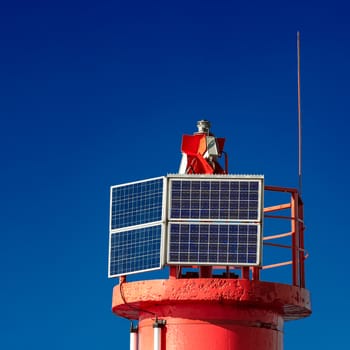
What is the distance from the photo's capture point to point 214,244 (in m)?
32.4

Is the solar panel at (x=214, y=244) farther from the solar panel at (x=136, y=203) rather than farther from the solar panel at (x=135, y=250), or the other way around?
the solar panel at (x=136, y=203)

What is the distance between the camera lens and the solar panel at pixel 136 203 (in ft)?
109

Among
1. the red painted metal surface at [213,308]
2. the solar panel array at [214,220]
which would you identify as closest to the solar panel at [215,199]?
the solar panel array at [214,220]

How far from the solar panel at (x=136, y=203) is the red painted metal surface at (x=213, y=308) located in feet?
6.15

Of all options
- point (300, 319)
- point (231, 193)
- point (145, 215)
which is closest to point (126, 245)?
point (145, 215)

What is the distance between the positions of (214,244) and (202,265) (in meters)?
0.68

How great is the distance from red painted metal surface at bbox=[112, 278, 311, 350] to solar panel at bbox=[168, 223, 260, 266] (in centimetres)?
57

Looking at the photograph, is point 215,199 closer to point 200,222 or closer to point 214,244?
point 200,222

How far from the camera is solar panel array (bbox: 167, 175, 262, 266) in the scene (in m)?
32.2

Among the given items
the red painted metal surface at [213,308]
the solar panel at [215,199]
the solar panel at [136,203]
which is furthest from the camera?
the solar panel at [136,203]

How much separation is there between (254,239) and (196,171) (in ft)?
10.9

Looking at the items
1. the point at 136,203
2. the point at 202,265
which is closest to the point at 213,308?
the point at 202,265

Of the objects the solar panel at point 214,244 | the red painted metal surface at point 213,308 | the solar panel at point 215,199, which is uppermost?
the solar panel at point 215,199

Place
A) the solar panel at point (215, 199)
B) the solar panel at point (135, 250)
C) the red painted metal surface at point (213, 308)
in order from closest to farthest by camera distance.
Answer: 1. the red painted metal surface at point (213, 308)
2. the solar panel at point (215, 199)
3. the solar panel at point (135, 250)
